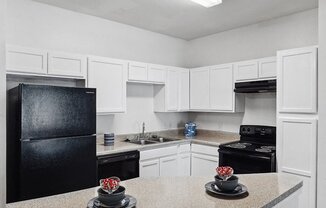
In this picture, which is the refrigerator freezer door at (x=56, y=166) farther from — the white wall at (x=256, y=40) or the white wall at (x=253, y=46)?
the white wall at (x=256, y=40)

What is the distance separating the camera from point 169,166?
363cm

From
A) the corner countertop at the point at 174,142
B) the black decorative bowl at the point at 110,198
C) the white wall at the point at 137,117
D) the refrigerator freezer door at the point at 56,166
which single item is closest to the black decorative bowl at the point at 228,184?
the black decorative bowl at the point at 110,198

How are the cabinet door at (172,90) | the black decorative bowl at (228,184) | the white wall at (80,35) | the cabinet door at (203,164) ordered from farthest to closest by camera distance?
the cabinet door at (172,90) → the cabinet door at (203,164) → the white wall at (80,35) → the black decorative bowl at (228,184)

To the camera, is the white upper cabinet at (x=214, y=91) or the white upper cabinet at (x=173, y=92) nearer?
the white upper cabinet at (x=214, y=91)

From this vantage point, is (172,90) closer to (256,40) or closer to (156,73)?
(156,73)

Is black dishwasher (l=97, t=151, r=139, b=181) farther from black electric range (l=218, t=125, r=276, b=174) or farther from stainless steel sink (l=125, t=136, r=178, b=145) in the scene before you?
black electric range (l=218, t=125, r=276, b=174)

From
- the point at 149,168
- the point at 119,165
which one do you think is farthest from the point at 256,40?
the point at 119,165

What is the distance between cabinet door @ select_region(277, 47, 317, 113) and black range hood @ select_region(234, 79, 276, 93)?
0.88 feet

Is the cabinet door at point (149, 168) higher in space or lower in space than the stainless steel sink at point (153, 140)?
lower

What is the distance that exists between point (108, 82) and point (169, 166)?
149 centimetres

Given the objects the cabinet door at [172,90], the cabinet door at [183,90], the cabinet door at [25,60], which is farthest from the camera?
A: the cabinet door at [183,90]

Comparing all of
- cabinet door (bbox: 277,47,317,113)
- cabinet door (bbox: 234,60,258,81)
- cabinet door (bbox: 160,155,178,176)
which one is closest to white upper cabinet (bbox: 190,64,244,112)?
cabinet door (bbox: 234,60,258,81)

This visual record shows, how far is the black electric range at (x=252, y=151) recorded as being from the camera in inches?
118

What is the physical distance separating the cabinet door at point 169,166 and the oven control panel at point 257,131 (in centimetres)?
110
